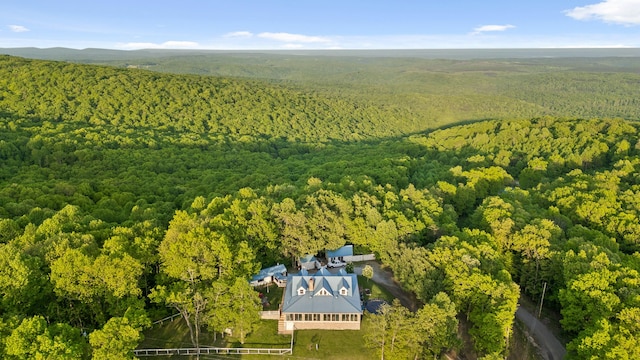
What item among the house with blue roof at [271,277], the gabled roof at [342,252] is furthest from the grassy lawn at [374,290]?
the house with blue roof at [271,277]

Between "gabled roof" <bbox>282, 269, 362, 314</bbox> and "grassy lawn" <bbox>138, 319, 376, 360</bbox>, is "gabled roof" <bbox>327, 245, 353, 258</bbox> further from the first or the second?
"grassy lawn" <bbox>138, 319, 376, 360</bbox>

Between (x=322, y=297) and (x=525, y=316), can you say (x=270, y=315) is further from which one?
(x=525, y=316)

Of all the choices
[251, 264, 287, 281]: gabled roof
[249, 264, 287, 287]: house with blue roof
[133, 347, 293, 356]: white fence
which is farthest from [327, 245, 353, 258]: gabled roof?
[133, 347, 293, 356]: white fence

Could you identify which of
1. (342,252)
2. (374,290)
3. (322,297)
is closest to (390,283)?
(374,290)

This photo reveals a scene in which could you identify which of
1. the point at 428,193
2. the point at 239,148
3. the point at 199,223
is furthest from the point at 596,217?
the point at 239,148

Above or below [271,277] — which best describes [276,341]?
below
